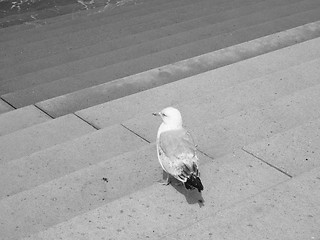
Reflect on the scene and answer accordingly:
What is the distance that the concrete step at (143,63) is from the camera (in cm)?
634

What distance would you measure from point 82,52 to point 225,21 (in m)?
1.98

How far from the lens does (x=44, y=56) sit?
7.81 meters

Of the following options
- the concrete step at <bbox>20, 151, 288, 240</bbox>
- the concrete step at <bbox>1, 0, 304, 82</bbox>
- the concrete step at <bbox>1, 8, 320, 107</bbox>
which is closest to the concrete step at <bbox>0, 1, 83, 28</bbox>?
the concrete step at <bbox>1, 0, 304, 82</bbox>

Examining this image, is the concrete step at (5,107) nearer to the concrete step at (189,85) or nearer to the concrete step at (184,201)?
the concrete step at (189,85)

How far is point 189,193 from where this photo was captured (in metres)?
3.62

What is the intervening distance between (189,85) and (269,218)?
258cm

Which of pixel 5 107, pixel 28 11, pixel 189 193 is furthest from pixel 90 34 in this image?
pixel 189 193

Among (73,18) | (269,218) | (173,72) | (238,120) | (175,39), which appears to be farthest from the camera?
(73,18)

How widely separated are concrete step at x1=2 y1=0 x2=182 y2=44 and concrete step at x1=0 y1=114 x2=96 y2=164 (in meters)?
3.88

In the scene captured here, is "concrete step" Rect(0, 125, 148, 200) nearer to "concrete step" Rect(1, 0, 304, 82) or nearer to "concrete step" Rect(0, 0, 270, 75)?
"concrete step" Rect(1, 0, 304, 82)

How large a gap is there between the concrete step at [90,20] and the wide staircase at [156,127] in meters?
0.39

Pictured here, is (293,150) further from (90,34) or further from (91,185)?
(90,34)

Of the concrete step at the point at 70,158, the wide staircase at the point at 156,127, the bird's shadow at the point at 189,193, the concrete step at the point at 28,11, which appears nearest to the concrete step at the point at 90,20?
the wide staircase at the point at 156,127

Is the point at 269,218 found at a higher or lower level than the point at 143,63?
higher
